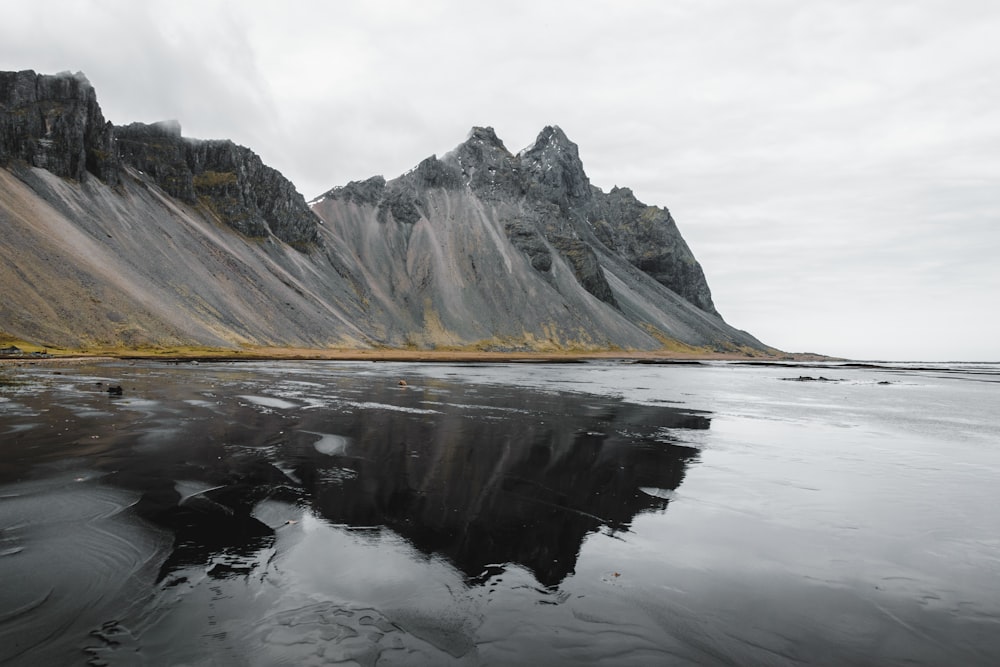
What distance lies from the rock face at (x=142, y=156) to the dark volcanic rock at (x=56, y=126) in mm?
173

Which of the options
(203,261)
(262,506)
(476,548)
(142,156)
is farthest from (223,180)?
(476,548)

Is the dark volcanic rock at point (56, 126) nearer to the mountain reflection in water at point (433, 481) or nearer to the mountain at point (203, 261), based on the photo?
the mountain at point (203, 261)

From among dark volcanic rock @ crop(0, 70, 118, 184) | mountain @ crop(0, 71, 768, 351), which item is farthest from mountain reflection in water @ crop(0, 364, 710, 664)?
dark volcanic rock @ crop(0, 70, 118, 184)

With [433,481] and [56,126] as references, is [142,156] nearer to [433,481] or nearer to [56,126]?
[56,126]

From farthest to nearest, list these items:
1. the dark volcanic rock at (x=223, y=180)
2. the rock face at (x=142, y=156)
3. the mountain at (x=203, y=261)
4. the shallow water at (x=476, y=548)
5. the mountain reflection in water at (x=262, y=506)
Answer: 1. the dark volcanic rock at (x=223, y=180)
2. the rock face at (x=142, y=156)
3. the mountain at (x=203, y=261)
4. the mountain reflection in water at (x=262, y=506)
5. the shallow water at (x=476, y=548)

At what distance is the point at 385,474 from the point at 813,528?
41.3 ft

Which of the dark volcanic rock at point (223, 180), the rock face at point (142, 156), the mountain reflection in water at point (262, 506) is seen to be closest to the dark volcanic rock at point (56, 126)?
the rock face at point (142, 156)

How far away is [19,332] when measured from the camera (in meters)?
74.6

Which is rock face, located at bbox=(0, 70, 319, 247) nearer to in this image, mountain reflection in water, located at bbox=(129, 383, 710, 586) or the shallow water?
the shallow water

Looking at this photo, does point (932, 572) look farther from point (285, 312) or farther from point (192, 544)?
point (285, 312)

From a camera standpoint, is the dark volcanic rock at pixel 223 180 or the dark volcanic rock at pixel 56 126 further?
the dark volcanic rock at pixel 223 180

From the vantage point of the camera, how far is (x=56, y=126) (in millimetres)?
119125

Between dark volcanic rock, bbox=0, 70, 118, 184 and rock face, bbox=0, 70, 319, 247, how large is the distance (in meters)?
0.17

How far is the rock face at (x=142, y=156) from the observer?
4560 inches
